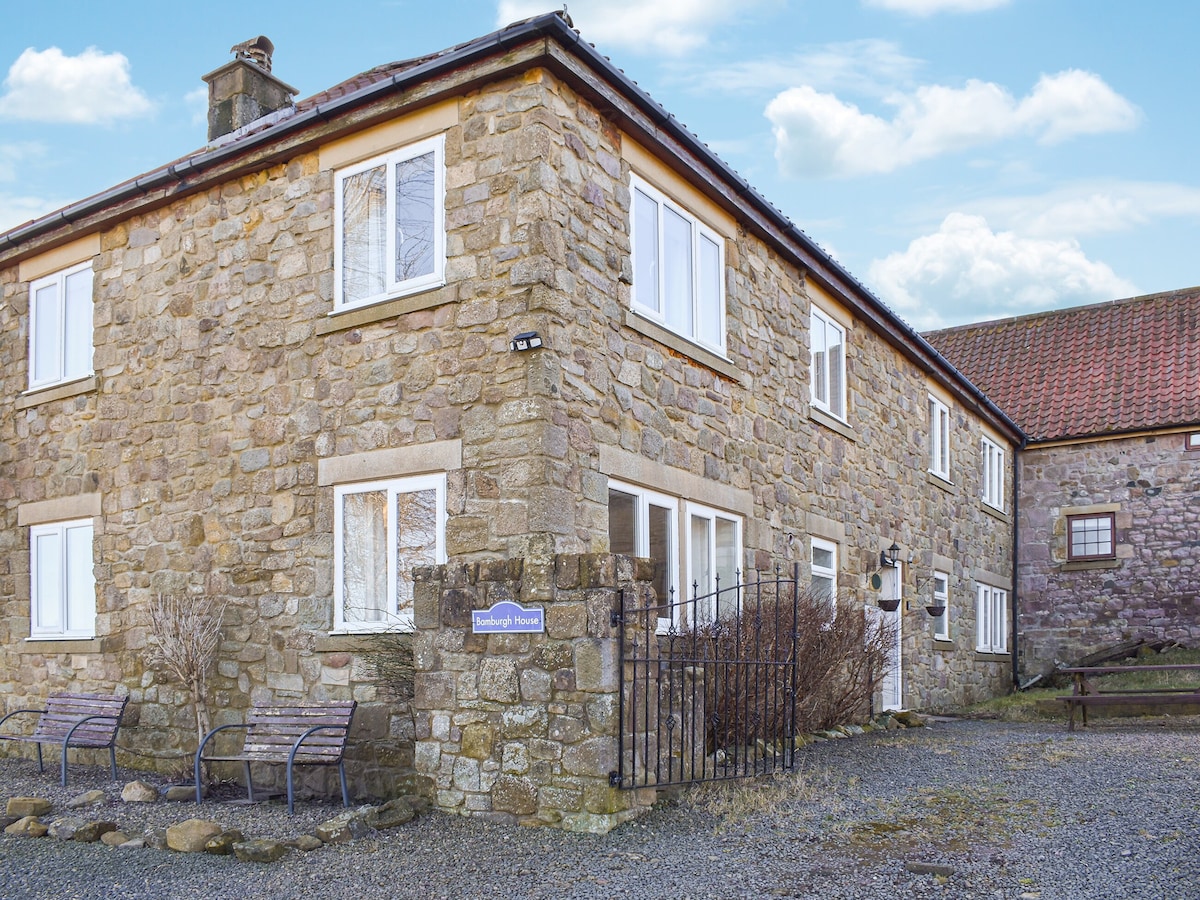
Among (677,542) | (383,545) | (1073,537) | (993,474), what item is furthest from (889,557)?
(1073,537)

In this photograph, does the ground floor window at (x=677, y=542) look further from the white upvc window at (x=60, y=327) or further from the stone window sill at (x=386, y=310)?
the white upvc window at (x=60, y=327)

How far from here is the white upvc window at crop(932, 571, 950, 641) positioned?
17.8 meters

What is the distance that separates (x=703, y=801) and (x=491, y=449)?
2.96 meters

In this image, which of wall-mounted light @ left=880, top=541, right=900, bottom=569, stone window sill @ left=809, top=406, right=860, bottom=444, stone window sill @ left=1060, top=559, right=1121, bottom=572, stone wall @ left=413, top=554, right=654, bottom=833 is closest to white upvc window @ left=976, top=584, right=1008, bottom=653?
stone window sill @ left=1060, top=559, right=1121, bottom=572

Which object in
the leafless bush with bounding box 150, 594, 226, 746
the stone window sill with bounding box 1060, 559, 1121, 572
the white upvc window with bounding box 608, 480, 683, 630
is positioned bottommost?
the leafless bush with bounding box 150, 594, 226, 746

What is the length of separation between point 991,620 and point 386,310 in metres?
15.2

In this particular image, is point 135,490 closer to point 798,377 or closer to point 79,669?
point 79,669

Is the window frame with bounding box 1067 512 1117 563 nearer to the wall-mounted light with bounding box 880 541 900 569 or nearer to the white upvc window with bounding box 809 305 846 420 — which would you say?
the wall-mounted light with bounding box 880 541 900 569

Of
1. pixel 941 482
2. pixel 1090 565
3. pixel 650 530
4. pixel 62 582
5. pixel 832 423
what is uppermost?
pixel 832 423

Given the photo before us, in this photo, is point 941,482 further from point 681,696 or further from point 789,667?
point 681,696

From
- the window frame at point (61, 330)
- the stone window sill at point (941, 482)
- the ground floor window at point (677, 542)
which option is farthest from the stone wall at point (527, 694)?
the stone window sill at point (941, 482)

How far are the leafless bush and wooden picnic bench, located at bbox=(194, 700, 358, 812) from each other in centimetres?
133

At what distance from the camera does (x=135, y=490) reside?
11242 millimetres

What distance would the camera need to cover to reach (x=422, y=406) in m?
9.24
